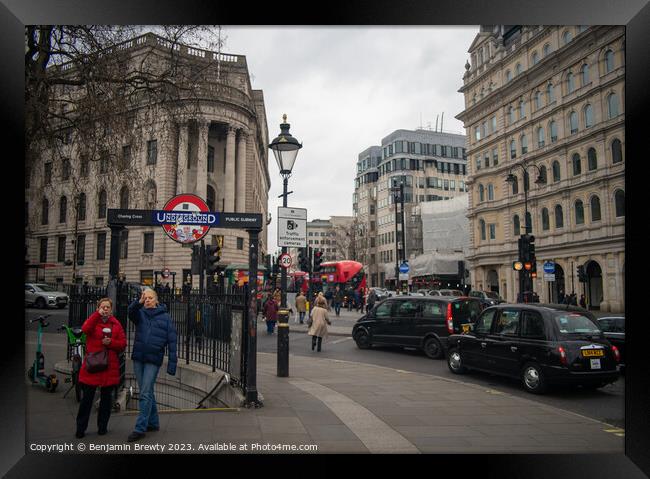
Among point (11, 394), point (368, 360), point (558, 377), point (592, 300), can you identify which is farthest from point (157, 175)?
point (592, 300)

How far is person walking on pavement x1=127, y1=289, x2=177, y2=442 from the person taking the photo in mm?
6309

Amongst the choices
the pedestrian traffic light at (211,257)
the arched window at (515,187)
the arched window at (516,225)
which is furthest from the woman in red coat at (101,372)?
the arched window at (516,225)

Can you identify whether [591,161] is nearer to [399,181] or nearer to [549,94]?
[549,94]

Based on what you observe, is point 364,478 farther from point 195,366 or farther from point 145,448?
point 195,366

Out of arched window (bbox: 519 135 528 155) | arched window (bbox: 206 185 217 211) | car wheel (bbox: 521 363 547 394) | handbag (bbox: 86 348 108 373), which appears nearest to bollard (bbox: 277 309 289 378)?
car wheel (bbox: 521 363 547 394)

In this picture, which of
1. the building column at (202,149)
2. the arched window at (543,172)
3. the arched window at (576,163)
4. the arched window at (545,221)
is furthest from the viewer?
the arched window at (545,221)

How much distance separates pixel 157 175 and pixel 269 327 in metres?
10.2

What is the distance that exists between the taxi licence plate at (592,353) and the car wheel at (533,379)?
2.56ft

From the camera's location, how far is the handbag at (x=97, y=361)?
19.9 ft

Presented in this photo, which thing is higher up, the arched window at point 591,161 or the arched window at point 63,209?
the arched window at point 591,161

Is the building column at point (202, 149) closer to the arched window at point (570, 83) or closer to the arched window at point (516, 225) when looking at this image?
the arched window at point (570, 83)

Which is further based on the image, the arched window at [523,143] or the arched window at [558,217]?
the arched window at [523,143]

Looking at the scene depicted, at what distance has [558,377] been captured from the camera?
909 cm

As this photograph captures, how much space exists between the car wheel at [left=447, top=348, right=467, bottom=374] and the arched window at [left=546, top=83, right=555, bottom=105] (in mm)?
24829
